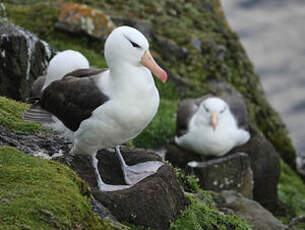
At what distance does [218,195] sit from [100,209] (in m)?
3.64

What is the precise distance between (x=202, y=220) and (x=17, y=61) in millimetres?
5053

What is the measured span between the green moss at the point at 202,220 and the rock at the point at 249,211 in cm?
103

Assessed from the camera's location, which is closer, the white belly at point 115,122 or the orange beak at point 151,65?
the white belly at point 115,122

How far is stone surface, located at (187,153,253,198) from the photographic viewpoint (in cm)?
946

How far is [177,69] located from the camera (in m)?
15.9

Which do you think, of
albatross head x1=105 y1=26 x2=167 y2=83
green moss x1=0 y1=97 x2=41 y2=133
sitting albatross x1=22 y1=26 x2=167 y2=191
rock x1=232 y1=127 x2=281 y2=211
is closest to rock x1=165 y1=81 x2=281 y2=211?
rock x1=232 y1=127 x2=281 y2=211

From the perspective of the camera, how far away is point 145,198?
16.4ft

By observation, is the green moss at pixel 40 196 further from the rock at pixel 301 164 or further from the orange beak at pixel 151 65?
the rock at pixel 301 164

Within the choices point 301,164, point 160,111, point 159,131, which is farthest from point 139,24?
point 301,164

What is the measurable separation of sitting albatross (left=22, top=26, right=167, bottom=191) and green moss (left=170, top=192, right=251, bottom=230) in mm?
506

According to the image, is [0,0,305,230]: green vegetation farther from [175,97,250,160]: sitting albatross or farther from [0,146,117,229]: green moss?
[175,97,250,160]: sitting albatross

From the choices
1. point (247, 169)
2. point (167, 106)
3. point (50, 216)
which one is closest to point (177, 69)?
point (167, 106)

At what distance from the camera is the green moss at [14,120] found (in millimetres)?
5965

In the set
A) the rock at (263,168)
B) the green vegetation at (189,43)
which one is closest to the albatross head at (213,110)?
the rock at (263,168)
